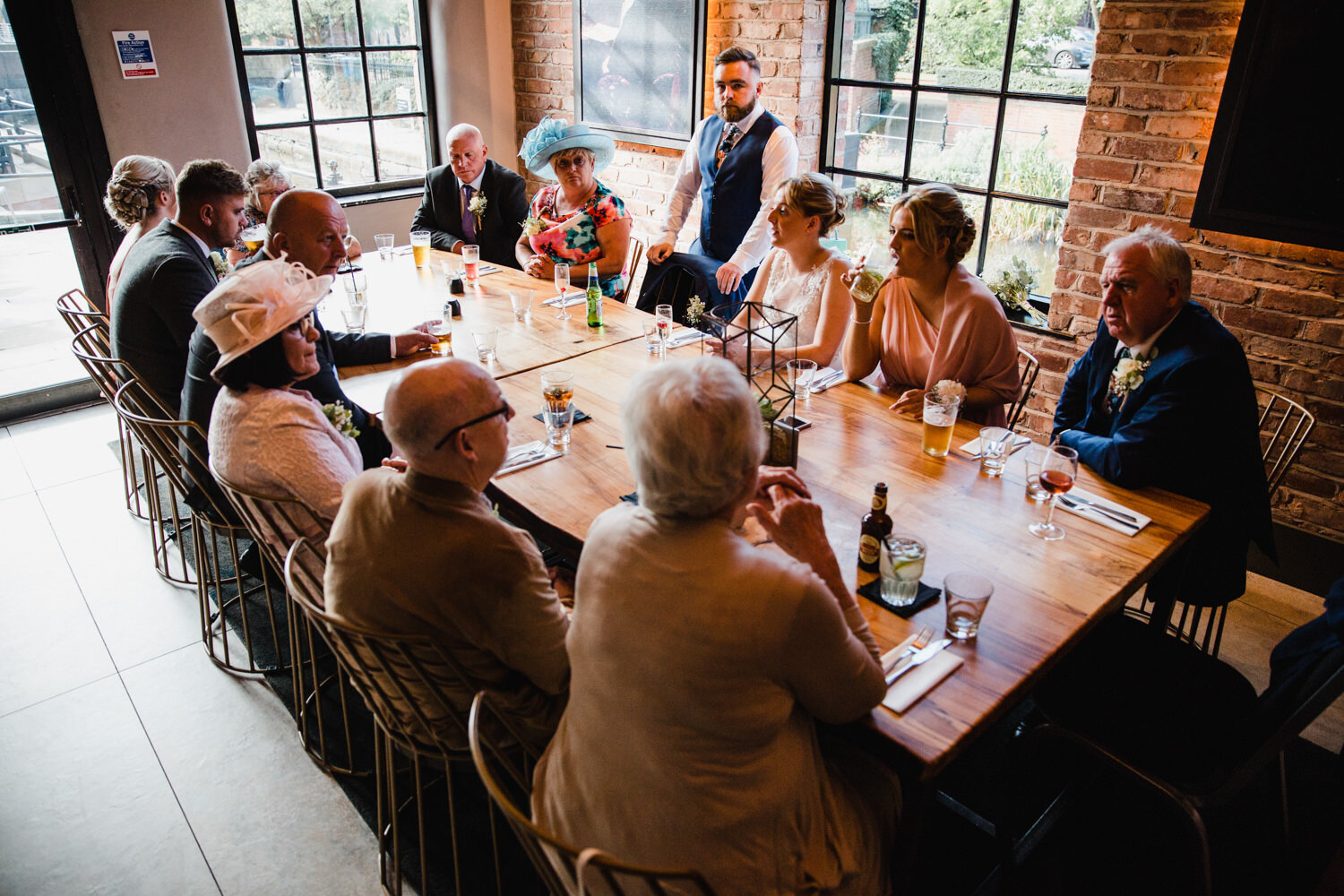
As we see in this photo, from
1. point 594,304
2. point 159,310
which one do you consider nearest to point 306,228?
point 159,310

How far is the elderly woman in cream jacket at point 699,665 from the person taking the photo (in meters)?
1.23

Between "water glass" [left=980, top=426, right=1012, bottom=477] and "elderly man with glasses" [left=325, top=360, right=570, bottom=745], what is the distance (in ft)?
4.03

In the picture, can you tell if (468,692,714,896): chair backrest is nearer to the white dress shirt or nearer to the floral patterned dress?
the floral patterned dress

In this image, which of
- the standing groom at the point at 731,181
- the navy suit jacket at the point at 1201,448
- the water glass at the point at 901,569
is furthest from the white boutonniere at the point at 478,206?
the water glass at the point at 901,569

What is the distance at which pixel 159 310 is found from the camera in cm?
291

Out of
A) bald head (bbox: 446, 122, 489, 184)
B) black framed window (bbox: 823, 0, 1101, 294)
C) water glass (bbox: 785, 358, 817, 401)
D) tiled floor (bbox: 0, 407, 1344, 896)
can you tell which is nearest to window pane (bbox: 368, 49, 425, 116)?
bald head (bbox: 446, 122, 489, 184)

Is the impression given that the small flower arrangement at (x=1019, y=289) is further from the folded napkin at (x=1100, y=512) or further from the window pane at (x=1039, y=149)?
the folded napkin at (x=1100, y=512)

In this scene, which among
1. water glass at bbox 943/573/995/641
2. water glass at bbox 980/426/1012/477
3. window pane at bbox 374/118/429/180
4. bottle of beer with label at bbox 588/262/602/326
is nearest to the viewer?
water glass at bbox 943/573/995/641

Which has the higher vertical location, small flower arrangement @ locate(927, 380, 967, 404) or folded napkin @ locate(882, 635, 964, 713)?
small flower arrangement @ locate(927, 380, 967, 404)

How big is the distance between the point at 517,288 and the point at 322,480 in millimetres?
1992

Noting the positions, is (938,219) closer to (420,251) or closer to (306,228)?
(306,228)

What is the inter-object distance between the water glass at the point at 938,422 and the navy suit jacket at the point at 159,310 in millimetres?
2380

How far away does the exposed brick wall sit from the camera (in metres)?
3.01

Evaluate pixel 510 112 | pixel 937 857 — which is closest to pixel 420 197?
pixel 510 112
